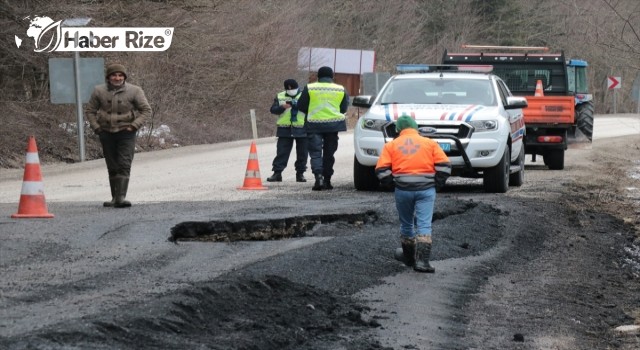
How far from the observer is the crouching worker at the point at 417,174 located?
1083cm

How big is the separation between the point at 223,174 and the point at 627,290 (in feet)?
38.6

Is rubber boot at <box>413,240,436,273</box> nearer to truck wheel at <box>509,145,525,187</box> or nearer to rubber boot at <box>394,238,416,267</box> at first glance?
rubber boot at <box>394,238,416,267</box>

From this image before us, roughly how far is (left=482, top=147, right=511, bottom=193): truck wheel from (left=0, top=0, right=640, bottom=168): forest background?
2.88m

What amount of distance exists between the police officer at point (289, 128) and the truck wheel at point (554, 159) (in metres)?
6.87

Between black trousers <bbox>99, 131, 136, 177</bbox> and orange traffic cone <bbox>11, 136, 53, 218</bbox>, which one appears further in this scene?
black trousers <bbox>99, 131, 136, 177</bbox>

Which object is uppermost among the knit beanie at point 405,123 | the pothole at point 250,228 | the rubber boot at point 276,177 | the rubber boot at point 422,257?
the knit beanie at point 405,123

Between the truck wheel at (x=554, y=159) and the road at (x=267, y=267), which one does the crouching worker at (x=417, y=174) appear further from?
the truck wheel at (x=554, y=159)

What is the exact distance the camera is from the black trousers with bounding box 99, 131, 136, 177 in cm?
1467

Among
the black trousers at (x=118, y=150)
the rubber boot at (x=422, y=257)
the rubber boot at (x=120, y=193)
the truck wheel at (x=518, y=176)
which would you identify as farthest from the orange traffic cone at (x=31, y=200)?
the truck wheel at (x=518, y=176)

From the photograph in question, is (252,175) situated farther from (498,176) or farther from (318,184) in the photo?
(498,176)

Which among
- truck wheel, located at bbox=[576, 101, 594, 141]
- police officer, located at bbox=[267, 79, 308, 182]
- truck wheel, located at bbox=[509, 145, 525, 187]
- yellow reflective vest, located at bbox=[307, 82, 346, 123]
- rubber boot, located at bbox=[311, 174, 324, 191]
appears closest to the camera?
yellow reflective vest, located at bbox=[307, 82, 346, 123]

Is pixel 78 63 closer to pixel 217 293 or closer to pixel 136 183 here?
pixel 136 183

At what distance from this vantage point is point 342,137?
38188mm

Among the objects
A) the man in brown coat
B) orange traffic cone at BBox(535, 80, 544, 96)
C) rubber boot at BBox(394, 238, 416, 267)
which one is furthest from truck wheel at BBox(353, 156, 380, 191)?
orange traffic cone at BBox(535, 80, 544, 96)
